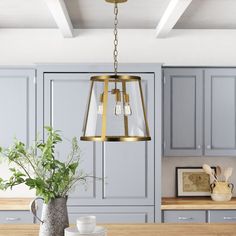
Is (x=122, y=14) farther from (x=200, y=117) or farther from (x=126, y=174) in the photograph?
(x=126, y=174)

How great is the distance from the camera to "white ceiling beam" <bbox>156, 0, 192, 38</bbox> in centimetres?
374

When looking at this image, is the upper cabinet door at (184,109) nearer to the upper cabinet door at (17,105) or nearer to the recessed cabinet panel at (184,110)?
the recessed cabinet panel at (184,110)

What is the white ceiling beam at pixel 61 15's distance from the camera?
372 cm

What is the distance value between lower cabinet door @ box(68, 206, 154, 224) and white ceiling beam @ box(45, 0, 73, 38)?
170 centimetres

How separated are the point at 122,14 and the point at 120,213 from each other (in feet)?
6.03

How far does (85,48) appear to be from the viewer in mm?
5152

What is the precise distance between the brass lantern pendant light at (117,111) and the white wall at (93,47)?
9.39 ft

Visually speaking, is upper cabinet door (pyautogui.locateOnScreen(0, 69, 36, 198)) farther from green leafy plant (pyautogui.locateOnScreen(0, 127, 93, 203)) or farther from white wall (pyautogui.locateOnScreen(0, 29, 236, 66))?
green leafy plant (pyautogui.locateOnScreen(0, 127, 93, 203))

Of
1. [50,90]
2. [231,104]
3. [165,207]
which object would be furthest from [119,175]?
[231,104]

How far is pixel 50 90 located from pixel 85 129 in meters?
2.29

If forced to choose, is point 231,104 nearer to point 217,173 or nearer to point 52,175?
point 217,173

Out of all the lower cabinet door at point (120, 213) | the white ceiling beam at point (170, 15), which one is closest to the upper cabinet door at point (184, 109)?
the white ceiling beam at point (170, 15)

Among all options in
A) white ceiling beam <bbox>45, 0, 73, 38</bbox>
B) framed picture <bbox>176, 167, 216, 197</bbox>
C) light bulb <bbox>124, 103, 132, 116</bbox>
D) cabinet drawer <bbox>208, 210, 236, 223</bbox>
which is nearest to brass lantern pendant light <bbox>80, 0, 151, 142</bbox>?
light bulb <bbox>124, 103, 132, 116</bbox>

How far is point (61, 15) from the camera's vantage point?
4.09 metres
